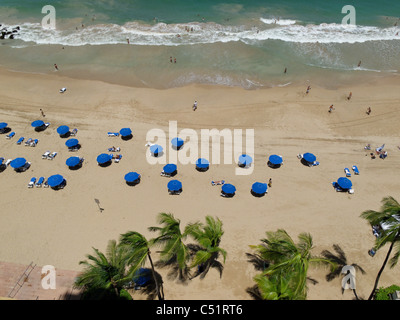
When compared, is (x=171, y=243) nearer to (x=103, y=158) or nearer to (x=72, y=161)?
(x=103, y=158)

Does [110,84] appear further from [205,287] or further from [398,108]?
[398,108]

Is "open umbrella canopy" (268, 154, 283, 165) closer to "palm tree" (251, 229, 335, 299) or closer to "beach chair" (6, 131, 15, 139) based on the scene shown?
"palm tree" (251, 229, 335, 299)

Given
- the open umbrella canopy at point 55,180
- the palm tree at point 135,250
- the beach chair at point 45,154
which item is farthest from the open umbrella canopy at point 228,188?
the beach chair at point 45,154

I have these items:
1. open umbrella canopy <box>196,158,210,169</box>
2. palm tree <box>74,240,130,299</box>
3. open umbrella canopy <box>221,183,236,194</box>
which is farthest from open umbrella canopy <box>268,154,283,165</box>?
palm tree <box>74,240,130,299</box>

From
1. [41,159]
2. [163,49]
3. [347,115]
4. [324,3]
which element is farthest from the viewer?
[324,3]

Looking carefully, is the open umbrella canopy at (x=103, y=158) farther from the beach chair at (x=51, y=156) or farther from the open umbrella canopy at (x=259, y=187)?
the open umbrella canopy at (x=259, y=187)

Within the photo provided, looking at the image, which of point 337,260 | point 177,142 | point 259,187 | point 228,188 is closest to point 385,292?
point 337,260
